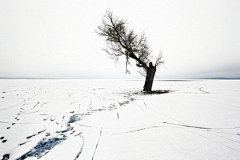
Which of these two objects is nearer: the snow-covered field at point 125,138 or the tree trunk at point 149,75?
the snow-covered field at point 125,138

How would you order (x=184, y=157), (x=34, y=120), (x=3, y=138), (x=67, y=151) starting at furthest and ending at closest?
(x=34, y=120), (x=3, y=138), (x=67, y=151), (x=184, y=157)

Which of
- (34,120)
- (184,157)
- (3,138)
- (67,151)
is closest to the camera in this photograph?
(184,157)

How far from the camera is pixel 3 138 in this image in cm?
223

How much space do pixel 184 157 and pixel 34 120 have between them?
373 centimetres

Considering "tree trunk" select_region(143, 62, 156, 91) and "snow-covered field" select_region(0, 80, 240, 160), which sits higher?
"tree trunk" select_region(143, 62, 156, 91)

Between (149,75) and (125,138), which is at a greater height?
(149,75)

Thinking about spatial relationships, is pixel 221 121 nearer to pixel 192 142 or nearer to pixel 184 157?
pixel 192 142

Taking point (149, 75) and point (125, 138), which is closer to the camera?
point (125, 138)

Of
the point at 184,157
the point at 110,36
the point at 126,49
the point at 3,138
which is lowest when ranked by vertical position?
the point at 3,138

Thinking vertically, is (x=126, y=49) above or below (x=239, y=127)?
above

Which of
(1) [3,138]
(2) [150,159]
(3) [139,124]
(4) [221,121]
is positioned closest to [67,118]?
Answer: (1) [3,138]

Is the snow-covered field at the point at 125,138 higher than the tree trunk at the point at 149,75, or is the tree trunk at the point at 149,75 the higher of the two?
the tree trunk at the point at 149,75

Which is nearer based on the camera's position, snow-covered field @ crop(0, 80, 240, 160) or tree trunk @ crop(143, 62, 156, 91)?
snow-covered field @ crop(0, 80, 240, 160)

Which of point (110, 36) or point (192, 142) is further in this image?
point (110, 36)
